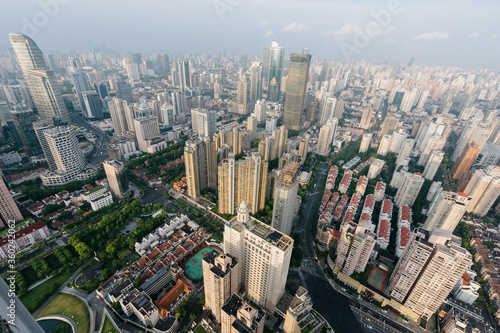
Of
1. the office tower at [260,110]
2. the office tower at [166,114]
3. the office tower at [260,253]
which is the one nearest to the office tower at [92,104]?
the office tower at [166,114]

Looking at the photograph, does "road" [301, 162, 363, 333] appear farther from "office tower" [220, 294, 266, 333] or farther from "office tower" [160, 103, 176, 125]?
"office tower" [160, 103, 176, 125]

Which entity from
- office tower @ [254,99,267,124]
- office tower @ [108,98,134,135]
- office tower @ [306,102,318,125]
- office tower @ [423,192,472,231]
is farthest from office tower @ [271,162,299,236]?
office tower @ [306,102,318,125]

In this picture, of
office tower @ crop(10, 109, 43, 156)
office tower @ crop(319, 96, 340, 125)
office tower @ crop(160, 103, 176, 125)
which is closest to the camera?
office tower @ crop(10, 109, 43, 156)

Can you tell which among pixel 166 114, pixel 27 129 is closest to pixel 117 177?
pixel 27 129

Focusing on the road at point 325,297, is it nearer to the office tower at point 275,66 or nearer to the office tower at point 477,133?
the office tower at point 477,133

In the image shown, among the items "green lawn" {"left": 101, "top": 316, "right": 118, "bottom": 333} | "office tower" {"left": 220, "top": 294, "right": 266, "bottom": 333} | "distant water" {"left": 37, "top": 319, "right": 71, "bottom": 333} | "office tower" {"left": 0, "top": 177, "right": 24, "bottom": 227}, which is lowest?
"distant water" {"left": 37, "top": 319, "right": 71, "bottom": 333}

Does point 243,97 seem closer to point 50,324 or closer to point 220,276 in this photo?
point 220,276
